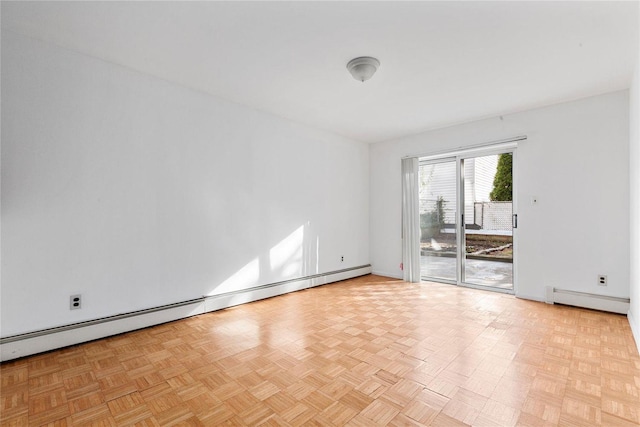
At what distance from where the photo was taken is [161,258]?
3.12 meters

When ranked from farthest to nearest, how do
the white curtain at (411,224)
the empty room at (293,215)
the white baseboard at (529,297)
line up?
the white curtain at (411,224)
the white baseboard at (529,297)
the empty room at (293,215)

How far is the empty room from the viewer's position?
1.99 m

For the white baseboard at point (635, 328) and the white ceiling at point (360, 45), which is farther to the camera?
the white baseboard at point (635, 328)

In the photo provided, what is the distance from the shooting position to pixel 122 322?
2844mm

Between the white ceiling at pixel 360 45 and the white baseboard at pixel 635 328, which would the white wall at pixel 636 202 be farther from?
the white ceiling at pixel 360 45

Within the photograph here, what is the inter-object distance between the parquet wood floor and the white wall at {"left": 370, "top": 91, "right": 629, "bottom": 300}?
0.67 metres

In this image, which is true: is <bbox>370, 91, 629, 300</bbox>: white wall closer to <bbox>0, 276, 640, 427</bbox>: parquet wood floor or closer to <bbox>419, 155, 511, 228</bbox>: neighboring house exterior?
<bbox>419, 155, 511, 228</bbox>: neighboring house exterior

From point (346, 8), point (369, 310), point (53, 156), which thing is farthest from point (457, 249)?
point (53, 156)

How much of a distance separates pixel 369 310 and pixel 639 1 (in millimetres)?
3362

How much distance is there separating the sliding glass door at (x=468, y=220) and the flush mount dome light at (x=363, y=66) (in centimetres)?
273

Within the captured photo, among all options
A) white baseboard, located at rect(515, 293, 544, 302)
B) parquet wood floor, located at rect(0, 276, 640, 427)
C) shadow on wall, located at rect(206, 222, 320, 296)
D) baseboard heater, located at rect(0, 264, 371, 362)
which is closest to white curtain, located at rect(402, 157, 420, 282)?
white baseboard, located at rect(515, 293, 544, 302)

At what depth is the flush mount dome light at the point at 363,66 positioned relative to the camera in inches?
106

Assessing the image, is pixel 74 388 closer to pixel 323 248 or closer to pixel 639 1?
pixel 323 248

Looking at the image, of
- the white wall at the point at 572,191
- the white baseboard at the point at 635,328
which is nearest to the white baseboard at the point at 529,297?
the white wall at the point at 572,191
